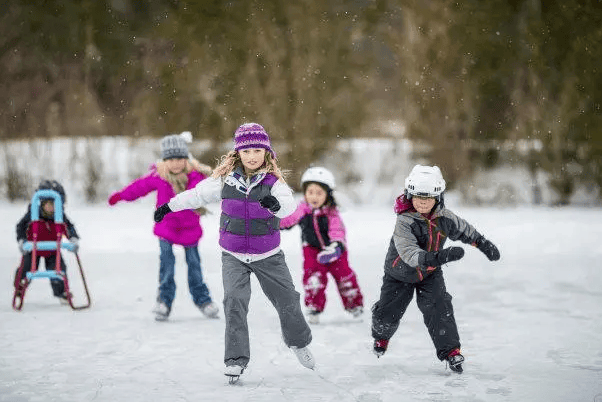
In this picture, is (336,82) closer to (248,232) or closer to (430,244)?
(430,244)

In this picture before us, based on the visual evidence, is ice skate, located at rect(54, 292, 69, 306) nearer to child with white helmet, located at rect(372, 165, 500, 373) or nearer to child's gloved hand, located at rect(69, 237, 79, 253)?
child's gloved hand, located at rect(69, 237, 79, 253)

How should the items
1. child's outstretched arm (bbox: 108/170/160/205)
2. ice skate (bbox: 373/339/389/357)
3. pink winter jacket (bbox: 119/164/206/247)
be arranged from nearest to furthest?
ice skate (bbox: 373/339/389/357)
child's outstretched arm (bbox: 108/170/160/205)
pink winter jacket (bbox: 119/164/206/247)

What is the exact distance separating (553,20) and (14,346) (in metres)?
10.9

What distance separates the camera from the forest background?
45.7 feet

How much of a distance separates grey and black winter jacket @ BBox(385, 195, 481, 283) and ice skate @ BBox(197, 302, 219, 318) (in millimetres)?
2251

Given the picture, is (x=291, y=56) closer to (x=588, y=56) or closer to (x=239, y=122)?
(x=239, y=122)

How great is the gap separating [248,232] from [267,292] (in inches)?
17.0

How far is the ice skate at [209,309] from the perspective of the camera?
720 cm

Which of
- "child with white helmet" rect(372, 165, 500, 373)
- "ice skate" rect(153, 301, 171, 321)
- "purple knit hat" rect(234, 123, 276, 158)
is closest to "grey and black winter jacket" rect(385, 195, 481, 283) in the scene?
"child with white helmet" rect(372, 165, 500, 373)

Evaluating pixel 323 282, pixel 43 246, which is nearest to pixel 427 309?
pixel 323 282

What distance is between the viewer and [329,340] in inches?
252

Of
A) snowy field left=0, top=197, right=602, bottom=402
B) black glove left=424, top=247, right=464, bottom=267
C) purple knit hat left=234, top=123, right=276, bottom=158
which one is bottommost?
snowy field left=0, top=197, right=602, bottom=402

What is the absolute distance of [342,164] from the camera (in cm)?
1489

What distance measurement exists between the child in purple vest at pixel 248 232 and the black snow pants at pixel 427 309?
0.58m
